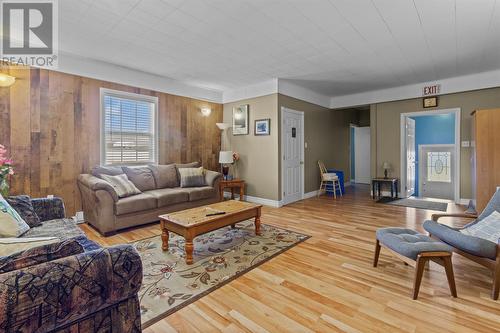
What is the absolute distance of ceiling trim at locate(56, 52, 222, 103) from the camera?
3.81 meters

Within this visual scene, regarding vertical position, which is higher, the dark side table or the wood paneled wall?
the wood paneled wall

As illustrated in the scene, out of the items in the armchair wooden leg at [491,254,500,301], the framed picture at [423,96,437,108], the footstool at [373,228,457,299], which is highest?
the framed picture at [423,96,437,108]

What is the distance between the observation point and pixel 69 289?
40.6 inches

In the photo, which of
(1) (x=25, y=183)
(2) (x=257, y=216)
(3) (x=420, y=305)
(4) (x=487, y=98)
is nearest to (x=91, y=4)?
(1) (x=25, y=183)

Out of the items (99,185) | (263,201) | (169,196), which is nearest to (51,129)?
(99,185)

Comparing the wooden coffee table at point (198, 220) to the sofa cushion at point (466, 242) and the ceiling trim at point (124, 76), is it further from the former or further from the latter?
the ceiling trim at point (124, 76)

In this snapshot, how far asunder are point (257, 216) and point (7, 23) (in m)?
3.86

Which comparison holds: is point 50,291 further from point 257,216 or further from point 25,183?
point 25,183

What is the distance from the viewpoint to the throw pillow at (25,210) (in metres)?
2.36

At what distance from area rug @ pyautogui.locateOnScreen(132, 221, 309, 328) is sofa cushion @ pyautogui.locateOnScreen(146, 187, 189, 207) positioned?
824mm

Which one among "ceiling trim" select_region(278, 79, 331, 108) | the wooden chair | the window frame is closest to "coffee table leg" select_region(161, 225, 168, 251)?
the window frame

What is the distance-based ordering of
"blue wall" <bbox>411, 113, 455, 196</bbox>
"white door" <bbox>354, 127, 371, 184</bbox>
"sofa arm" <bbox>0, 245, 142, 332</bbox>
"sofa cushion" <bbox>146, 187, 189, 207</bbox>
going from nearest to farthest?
"sofa arm" <bbox>0, 245, 142, 332</bbox> < "sofa cushion" <bbox>146, 187, 189, 207</bbox> < "blue wall" <bbox>411, 113, 455, 196</bbox> < "white door" <bbox>354, 127, 371, 184</bbox>

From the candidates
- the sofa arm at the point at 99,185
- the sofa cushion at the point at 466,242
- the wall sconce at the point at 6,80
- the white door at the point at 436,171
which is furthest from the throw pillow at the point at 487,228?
the wall sconce at the point at 6,80

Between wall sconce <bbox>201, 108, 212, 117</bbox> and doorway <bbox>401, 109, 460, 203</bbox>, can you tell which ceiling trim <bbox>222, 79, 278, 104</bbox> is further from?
doorway <bbox>401, 109, 460, 203</bbox>
